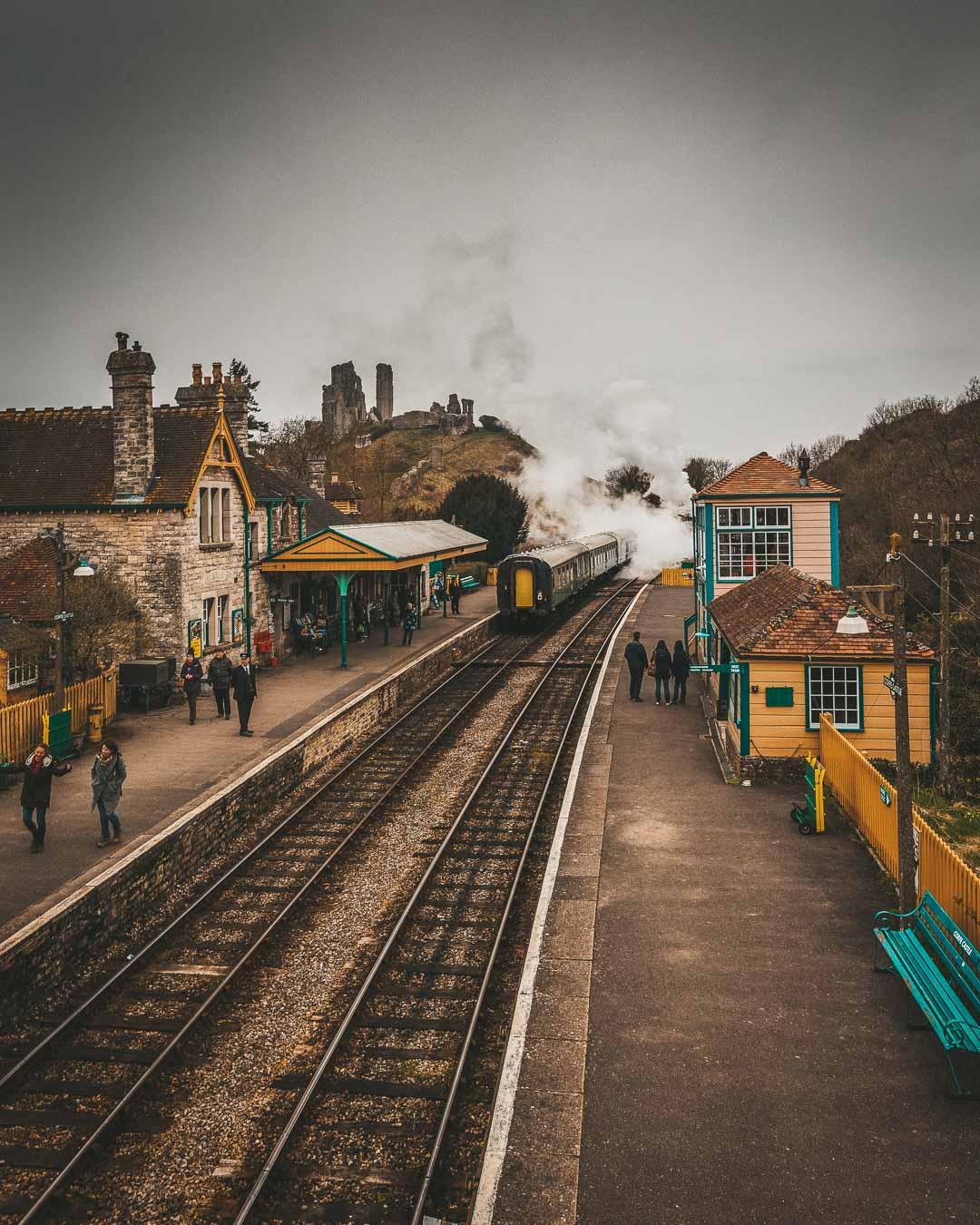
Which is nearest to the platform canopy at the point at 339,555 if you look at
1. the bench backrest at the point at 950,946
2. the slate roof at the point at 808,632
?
the slate roof at the point at 808,632

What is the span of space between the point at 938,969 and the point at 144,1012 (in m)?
7.57

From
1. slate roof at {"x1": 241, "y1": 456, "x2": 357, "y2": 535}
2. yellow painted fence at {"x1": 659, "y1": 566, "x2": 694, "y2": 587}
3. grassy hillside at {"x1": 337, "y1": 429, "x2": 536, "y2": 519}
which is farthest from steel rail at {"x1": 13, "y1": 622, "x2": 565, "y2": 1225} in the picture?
grassy hillside at {"x1": 337, "y1": 429, "x2": 536, "y2": 519}

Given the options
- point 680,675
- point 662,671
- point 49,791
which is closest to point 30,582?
point 49,791

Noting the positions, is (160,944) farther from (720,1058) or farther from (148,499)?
(148,499)

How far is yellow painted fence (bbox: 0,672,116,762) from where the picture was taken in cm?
1614

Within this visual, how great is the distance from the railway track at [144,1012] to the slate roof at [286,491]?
49.9 ft

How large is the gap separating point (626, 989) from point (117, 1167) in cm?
457

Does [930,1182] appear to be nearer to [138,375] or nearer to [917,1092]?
[917,1092]

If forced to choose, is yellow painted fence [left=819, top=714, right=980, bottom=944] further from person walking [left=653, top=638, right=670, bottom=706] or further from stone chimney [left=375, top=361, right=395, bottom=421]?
stone chimney [left=375, top=361, right=395, bottom=421]

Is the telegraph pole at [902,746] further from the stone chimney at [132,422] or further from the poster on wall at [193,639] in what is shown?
the stone chimney at [132,422]

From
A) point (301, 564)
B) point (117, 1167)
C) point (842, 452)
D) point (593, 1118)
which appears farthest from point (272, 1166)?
point (842, 452)

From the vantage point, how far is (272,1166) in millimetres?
6945

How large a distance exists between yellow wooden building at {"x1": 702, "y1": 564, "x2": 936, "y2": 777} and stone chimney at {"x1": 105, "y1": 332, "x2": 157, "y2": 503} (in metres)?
14.6

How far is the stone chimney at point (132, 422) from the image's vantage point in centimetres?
2311
